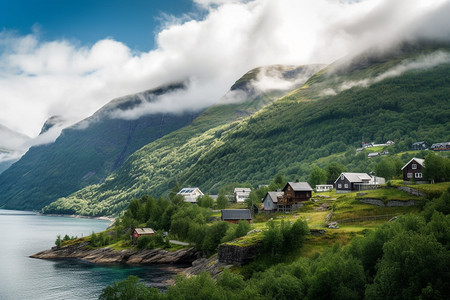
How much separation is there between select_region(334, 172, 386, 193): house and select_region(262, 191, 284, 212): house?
18.8 metres

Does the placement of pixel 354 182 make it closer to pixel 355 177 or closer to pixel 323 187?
pixel 355 177

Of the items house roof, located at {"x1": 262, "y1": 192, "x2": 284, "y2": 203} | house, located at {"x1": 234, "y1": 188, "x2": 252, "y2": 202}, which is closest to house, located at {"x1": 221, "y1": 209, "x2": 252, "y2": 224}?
house roof, located at {"x1": 262, "y1": 192, "x2": 284, "y2": 203}

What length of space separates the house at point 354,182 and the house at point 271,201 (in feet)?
61.6

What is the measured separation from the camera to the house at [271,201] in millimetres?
124625

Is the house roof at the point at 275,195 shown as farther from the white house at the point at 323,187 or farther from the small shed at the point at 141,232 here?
the small shed at the point at 141,232

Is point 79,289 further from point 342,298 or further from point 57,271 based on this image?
point 342,298

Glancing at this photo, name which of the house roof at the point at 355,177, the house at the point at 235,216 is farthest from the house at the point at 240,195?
the house roof at the point at 355,177

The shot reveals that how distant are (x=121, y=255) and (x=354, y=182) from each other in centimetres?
7510

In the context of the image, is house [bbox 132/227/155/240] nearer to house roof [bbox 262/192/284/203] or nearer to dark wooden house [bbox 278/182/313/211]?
house roof [bbox 262/192/284/203]

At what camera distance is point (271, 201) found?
12581cm

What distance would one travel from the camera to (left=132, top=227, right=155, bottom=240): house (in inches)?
5349

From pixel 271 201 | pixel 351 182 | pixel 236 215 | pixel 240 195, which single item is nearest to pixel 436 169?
pixel 351 182

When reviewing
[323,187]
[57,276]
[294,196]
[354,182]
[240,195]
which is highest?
[354,182]

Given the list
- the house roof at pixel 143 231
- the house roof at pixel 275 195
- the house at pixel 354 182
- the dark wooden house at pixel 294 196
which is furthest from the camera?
the house roof at pixel 143 231
